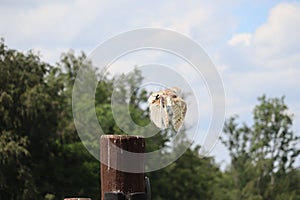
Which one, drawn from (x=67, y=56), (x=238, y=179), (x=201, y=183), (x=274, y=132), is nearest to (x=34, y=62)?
(x=67, y=56)

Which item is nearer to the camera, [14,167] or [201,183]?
[14,167]

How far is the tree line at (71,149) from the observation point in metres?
33.8

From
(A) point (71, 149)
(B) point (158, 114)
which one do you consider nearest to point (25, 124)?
(A) point (71, 149)

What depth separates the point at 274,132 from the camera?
52.0 metres

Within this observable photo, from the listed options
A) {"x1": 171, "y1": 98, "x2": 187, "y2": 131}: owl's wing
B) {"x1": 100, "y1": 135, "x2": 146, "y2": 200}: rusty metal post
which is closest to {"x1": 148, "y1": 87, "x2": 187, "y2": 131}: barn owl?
{"x1": 171, "y1": 98, "x2": 187, "y2": 131}: owl's wing

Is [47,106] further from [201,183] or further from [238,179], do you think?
[238,179]

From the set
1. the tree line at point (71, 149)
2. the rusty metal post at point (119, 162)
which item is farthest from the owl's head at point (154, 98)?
the tree line at point (71, 149)

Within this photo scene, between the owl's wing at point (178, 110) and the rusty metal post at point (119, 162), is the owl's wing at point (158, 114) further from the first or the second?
the rusty metal post at point (119, 162)

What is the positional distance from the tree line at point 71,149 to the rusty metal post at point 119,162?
2286 cm

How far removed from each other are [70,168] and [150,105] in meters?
36.1

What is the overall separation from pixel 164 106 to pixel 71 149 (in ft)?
119

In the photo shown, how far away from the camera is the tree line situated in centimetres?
3375

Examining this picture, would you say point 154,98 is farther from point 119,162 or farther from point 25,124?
point 25,124

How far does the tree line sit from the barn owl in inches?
A: 894
